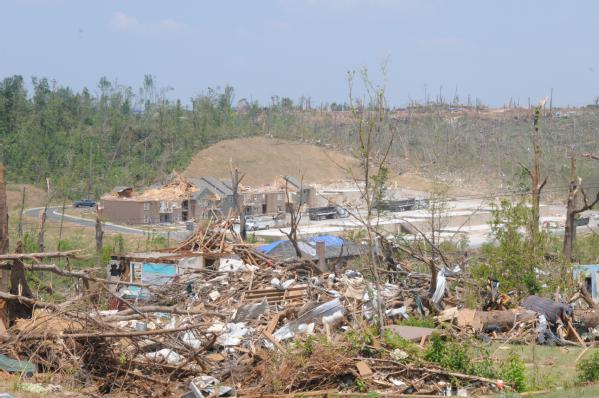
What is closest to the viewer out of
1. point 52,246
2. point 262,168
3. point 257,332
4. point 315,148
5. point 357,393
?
point 357,393

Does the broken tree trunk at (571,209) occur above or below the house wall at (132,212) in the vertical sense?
above

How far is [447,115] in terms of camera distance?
110938 millimetres

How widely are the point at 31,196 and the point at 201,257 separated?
43979mm

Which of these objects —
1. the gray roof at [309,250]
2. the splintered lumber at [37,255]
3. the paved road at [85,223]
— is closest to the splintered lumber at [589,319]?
the gray roof at [309,250]

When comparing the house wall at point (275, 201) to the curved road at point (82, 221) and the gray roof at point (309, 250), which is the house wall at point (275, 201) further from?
the gray roof at point (309, 250)

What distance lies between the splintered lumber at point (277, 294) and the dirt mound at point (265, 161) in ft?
185

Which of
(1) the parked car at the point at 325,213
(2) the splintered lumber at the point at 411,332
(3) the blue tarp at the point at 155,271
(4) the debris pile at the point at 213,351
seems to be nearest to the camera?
(4) the debris pile at the point at 213,351

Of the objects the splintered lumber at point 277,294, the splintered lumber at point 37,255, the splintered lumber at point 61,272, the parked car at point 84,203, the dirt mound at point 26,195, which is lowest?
the parked car at point 84,203

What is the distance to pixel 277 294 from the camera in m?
15.6

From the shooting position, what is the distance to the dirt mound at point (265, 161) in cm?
7406

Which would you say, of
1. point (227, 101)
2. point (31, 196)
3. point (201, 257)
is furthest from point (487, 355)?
point (227, 101)

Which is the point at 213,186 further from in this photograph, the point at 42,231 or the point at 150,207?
the point at 42,231

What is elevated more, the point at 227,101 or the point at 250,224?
the point at 227,101

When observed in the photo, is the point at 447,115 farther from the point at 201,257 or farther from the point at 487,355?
the point at 487,355
